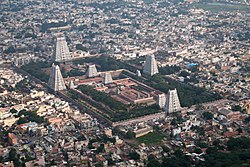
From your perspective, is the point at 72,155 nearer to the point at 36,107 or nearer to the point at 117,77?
the point at 36,107

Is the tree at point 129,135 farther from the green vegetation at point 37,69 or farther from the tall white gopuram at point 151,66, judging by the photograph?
the green vegetation at point 37,69

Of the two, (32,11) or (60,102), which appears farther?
(32,11)

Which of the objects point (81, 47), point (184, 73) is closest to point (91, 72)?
point (184, 73)

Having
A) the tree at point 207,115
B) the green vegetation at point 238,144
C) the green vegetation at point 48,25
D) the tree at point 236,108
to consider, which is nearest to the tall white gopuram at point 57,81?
the tree at point 207,115

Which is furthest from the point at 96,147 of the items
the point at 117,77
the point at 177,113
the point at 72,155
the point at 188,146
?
the point at 117,77

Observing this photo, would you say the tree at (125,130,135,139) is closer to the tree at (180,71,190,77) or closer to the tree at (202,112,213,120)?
the tree at (202,112,213,120)

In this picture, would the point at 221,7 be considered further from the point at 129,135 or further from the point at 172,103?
the point at 129,135

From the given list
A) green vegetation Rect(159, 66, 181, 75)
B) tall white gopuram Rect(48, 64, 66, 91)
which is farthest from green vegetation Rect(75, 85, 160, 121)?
green vegetation Rect(159, 66, 181, 75)
